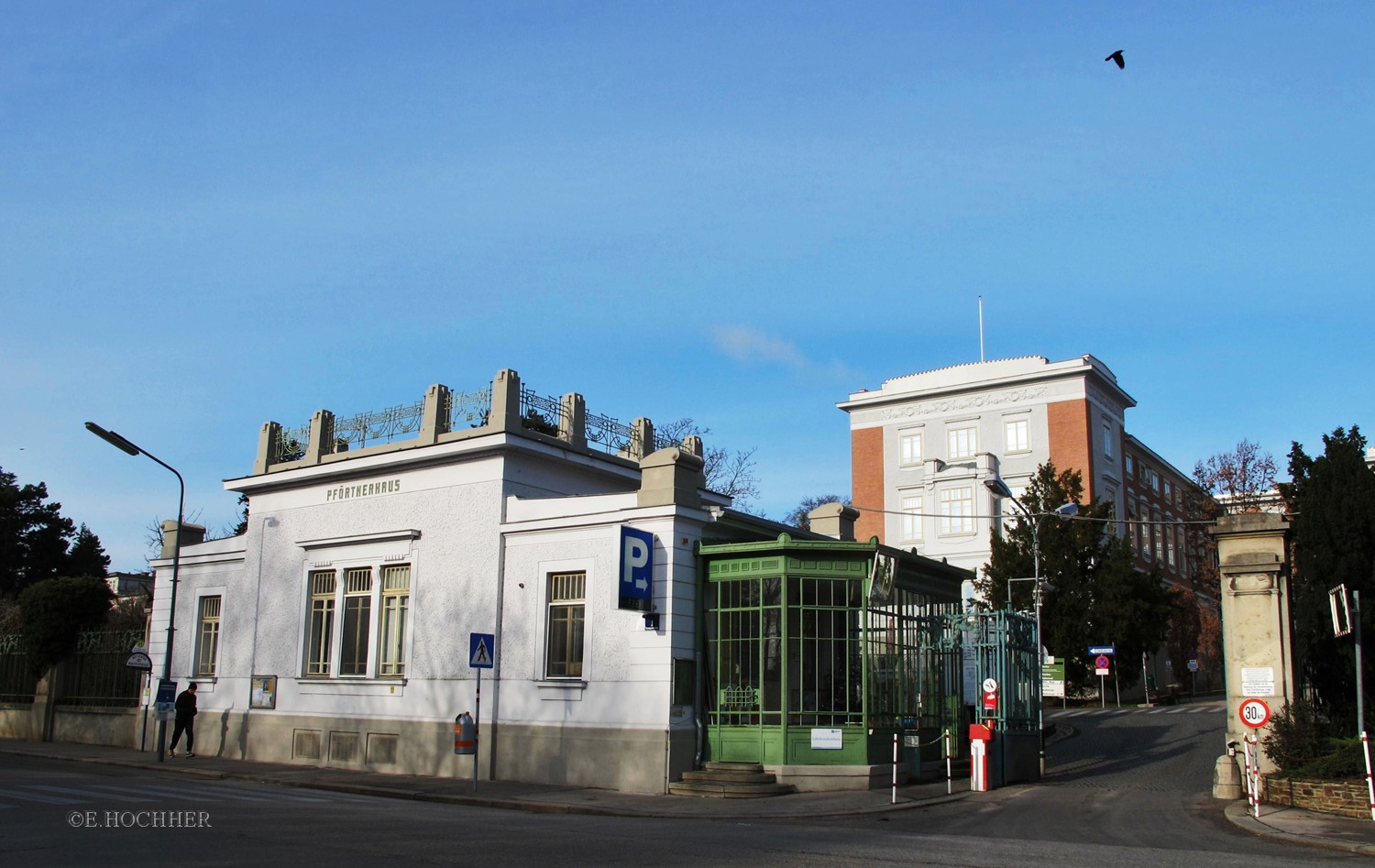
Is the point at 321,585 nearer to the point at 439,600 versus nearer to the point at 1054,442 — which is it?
the point at 439,600

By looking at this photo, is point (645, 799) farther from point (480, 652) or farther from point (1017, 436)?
point (1017, 436)

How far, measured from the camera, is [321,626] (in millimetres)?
26250

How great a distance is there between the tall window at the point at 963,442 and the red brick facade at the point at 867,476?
4.28 m

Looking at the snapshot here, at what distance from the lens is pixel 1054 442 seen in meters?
61.1

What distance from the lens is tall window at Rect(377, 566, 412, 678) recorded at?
24656mm

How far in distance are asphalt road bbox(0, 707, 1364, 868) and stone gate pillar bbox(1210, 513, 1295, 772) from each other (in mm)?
2016

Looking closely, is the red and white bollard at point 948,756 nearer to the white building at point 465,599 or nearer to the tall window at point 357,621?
the white building at point 465,599

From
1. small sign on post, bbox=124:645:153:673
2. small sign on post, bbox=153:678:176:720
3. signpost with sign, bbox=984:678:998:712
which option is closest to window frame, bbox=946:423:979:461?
signpost with sign, bbox=984:678:998:712

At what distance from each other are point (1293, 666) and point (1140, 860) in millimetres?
9504

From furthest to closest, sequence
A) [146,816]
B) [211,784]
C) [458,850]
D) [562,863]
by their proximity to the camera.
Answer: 1. [211,784]
2. [146,816]
3. [458,850]
4. [562,863]

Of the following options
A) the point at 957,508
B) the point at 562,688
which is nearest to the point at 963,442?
the point at 957,508

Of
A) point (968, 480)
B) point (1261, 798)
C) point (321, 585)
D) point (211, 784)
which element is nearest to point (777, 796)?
point (1261, 798)

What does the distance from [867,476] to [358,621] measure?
149 feet

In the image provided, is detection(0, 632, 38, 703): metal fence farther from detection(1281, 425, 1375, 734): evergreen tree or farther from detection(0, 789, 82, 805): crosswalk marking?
detection(1281, 425, 1375, 734): evergreen tree
